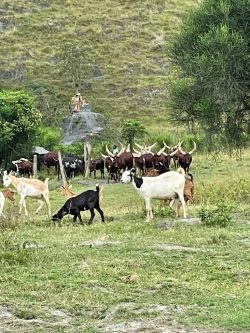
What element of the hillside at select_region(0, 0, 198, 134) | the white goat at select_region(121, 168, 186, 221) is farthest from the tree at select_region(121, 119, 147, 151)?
the white goat at select_region(121, 168, 186, 221)

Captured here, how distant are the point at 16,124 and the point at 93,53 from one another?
2661cm

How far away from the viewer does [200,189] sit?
69.6 feet

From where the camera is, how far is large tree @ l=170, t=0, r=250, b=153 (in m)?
20.1

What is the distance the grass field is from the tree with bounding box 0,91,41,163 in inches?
771

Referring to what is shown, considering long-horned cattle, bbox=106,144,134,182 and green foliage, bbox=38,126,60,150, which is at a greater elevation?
green foliage, bbox=38,126,60,150

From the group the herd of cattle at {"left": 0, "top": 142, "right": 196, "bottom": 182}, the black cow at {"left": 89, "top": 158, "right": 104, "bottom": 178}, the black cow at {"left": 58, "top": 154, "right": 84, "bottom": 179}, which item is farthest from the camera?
the black cow at {"left": 58, "top": 154, "right": 84, "bottom": 179}

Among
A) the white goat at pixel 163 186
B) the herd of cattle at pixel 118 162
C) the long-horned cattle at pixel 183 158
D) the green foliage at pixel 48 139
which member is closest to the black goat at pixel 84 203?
the white goat at pixel 163 186

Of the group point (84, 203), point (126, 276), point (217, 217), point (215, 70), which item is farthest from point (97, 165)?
point (126, 276)

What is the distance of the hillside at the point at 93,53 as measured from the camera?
5422 cm

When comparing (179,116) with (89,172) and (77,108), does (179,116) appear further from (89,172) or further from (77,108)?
(77,108)

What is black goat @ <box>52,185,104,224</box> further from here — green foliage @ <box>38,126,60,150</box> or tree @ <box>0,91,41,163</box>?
green foliage @ <box>38,126,60,150</box>

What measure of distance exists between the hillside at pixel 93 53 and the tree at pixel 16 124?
1340cm

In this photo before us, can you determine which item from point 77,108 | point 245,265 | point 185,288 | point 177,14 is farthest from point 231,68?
point 177,14

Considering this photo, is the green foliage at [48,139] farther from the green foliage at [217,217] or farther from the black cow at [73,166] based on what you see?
Result: the green foliage at [217,217]
